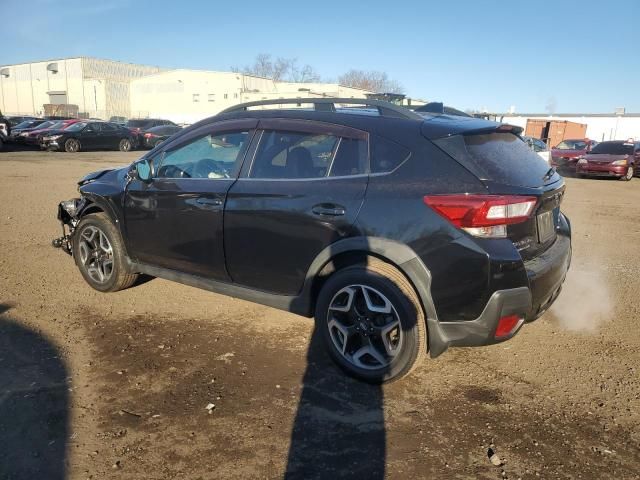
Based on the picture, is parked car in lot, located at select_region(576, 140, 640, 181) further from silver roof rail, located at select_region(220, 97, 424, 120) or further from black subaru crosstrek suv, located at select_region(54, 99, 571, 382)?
silver roof rail, located at select_region(220, 97, 424, 120)

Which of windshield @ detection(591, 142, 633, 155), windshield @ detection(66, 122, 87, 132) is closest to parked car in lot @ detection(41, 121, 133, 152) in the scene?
windshield @ detection(66, 122, 87, 132)

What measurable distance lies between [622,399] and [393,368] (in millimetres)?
1453

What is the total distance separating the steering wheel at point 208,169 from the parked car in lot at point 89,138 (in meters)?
21.3

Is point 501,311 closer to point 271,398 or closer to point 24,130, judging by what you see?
point 271,398

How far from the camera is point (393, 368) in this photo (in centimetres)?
310

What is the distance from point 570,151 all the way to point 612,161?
137 inches

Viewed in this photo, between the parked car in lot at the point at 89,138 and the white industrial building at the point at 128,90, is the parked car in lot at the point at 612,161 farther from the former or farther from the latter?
the white industrial building at the point at 128,90

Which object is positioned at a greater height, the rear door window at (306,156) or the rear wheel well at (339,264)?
the rear door window at (306,156)

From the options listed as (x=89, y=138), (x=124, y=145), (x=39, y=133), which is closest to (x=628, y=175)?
(x=124, y=145)

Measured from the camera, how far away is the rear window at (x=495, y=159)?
293 centimetres

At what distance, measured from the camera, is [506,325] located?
2922mm

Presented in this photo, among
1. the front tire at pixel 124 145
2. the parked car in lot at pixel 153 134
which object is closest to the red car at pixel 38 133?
the front tire at pixel 124 145

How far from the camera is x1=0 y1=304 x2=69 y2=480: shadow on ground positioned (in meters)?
2.41

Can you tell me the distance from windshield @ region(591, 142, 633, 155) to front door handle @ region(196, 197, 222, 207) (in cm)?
1918
